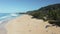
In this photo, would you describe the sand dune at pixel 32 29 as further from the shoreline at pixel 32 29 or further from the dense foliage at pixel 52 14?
the dense foliage at pixel 52 14

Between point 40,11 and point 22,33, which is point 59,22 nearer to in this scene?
point 22,33

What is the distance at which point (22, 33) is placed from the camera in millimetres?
5457

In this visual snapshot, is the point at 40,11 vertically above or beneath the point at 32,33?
beneath

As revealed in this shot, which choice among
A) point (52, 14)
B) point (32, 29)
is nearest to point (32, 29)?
point (32, 29)

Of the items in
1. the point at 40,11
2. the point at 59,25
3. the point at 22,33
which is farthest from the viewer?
the point at 40,11

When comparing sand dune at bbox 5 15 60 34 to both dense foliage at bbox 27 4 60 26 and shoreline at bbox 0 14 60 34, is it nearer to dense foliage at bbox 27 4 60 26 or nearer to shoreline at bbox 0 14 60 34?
shoreline at bbox 0 14 60 34

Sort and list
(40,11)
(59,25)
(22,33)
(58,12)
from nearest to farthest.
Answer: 1. (22,33)
2. (59,25)
3. (58,12)
4. (40,11)

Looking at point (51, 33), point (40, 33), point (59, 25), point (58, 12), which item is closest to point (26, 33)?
point (40, 33)

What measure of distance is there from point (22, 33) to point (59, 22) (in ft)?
9.08

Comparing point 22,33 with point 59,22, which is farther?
point 59,22

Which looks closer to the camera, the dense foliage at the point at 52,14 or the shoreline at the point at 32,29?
the shoreline at the point at 32,29

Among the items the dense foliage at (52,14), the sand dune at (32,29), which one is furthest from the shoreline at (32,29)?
the dense foliage at (52,14)

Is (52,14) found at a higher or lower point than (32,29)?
lower

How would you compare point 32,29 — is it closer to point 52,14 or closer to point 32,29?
point 32,29
